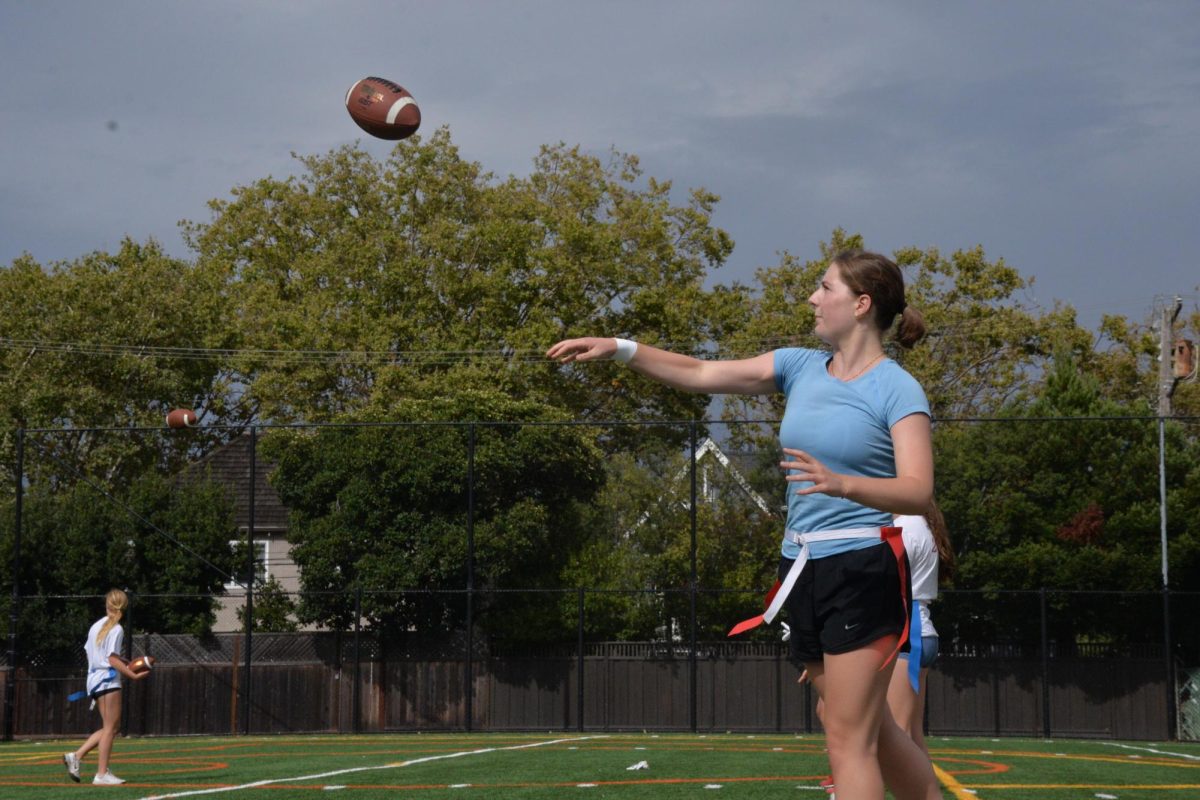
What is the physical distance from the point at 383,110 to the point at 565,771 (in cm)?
705

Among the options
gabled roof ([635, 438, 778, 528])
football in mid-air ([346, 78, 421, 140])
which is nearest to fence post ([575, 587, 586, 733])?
gabled roof ([635, 438, 778, 528])

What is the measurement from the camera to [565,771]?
433 inches

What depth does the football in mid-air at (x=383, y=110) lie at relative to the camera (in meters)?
14.9

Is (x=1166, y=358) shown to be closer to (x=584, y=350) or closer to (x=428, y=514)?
(x=428, y=514)

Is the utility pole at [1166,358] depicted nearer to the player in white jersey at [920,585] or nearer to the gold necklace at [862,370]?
the player in white jersey at [920,585]

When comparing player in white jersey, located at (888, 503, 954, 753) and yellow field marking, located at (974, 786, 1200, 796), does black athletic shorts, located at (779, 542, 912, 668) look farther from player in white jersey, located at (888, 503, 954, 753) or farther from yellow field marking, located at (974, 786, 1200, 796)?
yellow field marking, located at (974, 786, 1200, 796)

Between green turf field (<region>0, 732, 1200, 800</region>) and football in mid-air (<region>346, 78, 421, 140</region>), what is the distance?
605 cm

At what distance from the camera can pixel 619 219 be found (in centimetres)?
3938

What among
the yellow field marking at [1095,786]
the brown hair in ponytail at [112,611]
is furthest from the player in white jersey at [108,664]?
the yellow field marking at [1095,786]

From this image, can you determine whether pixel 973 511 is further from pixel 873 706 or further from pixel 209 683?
pixel 873 706

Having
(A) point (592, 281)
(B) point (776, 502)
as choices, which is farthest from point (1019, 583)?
(A) point (592, 281)

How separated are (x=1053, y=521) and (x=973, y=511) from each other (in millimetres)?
1445

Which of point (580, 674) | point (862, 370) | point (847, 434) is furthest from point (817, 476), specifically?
point (580, 674)

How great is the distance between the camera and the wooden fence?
23.1 m
